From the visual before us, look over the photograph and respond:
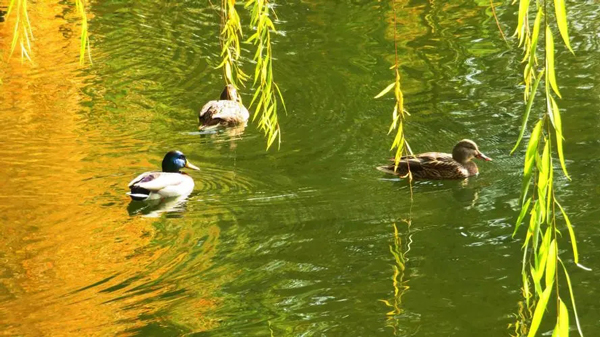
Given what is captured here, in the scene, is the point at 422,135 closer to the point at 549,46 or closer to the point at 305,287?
the point at 305,287

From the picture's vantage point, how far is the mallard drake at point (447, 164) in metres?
9.98

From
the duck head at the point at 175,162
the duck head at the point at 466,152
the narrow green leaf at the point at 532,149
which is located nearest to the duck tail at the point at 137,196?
the duck head at the point at 175,162

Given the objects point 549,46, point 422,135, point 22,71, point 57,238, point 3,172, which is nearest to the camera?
point 549,46

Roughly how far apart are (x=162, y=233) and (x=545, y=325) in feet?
11.2

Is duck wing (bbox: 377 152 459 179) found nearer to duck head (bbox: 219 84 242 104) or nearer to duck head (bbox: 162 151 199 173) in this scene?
duck head (bbox: 162 151 199 173)

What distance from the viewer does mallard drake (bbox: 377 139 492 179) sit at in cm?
998

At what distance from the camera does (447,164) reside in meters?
10.0

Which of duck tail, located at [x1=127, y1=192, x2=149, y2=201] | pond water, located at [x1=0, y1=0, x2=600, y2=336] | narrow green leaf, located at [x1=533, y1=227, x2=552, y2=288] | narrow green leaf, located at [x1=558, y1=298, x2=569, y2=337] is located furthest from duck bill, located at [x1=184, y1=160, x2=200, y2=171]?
narrow green leaf, located at [x1=558, y1=298, x2=569, y2=337]

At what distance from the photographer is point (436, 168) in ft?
33.0

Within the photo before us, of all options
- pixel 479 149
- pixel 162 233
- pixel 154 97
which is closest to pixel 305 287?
pixel 162 233

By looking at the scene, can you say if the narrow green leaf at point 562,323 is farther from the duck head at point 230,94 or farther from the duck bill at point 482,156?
the duck head at point 230,94

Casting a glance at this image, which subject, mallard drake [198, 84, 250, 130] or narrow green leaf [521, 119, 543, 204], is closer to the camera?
narrow green leaf [521, 119, 543, 204]

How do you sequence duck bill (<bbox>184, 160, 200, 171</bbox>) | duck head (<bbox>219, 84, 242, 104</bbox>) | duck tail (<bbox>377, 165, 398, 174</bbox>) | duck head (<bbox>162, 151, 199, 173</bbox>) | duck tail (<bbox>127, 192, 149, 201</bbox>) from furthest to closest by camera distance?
duck head (<bbox>219, 84, 242, 104</bbox>) < duck bill (<bbox>184, 160, 200, 171</bbox>) < duck head (<bbox>162, 151, 199, 173</bbox>) < duck tail (<bbox>377, 165, 398, 174</bbox>) < duck tail (<bbox>127, 192, 149, 201</bbox>)

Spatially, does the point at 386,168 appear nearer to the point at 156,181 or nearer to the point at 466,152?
the point at 466,152
